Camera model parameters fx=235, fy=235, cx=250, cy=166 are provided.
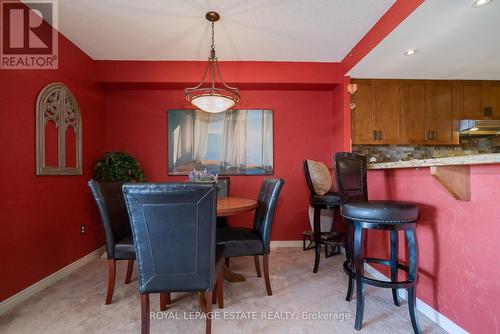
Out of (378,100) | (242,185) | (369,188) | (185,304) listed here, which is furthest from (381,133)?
(185,304)

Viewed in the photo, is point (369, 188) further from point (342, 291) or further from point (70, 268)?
point (70, 268)

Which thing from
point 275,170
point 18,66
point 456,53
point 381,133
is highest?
point 456,53

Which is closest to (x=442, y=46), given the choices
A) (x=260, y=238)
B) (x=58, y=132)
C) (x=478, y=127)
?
(x=478, y=127)

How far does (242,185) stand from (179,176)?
2.95ft

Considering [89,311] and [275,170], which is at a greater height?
[275,170]

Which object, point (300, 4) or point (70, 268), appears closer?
point (300, 4)

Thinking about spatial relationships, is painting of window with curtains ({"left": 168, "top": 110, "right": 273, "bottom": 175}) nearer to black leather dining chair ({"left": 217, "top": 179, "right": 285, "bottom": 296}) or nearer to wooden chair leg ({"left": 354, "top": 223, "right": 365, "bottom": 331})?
black leather dining chair ({"left": 217, "top": 179, "right": 285, "bottom": 296})

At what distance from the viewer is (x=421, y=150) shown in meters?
3.57

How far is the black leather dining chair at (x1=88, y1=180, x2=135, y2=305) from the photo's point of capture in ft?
5.73

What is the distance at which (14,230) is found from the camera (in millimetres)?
1904

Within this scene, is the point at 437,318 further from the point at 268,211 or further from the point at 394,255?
the point at 268,211

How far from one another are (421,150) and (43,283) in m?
4.89

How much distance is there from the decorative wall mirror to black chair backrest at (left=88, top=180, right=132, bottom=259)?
74cm

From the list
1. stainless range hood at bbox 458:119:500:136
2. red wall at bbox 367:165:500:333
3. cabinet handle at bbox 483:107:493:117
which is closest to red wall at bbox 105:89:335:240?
red wall at bbox 367:165:500:333
